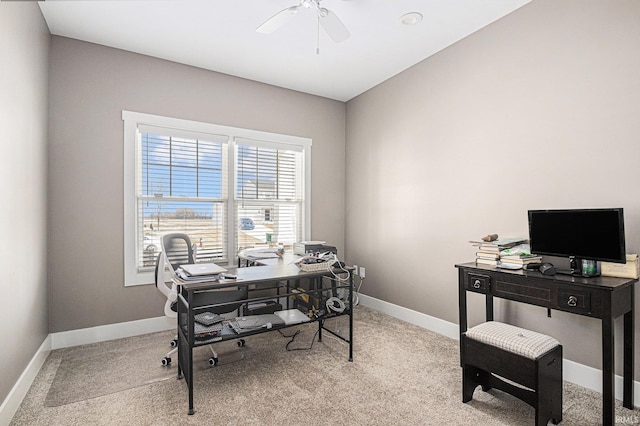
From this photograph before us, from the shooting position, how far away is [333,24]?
2.40m

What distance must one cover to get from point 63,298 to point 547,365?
387cm

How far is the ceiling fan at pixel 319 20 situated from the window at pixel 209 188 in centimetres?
171

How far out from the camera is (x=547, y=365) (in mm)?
1868

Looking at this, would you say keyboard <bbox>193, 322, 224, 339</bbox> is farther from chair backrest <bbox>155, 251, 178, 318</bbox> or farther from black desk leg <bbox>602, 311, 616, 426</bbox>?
black desk leg <bbox>602, 311, 616, 426</bbox>

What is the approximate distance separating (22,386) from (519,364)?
10.4ft

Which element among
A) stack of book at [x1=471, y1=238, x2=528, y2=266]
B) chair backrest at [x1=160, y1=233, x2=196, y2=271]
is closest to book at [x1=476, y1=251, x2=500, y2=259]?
stack of book at [x1=471, y1=238, x2=528, y2=266]

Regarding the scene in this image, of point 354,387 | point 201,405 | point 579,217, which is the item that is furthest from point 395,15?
point 201,405

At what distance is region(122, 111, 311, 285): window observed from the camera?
11.3ft

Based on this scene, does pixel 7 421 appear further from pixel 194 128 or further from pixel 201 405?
pixel 194 128

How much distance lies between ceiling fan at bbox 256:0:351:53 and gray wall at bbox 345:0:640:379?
142cm

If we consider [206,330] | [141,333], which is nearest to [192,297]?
[206,330]

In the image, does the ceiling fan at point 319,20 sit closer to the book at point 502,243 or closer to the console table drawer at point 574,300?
the book at point 502,243

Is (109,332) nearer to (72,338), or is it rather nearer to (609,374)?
(72,338)

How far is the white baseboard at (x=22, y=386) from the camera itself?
76.0 inches
